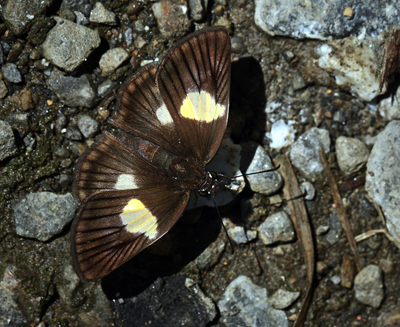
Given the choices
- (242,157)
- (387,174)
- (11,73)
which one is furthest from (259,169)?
(11,73)

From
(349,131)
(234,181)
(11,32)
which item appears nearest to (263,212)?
(234,181)

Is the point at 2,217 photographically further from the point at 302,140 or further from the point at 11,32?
the point at 302,140

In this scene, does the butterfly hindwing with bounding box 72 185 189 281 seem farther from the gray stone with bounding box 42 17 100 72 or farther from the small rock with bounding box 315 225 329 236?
the small rock with bounding box 315 225 329 236

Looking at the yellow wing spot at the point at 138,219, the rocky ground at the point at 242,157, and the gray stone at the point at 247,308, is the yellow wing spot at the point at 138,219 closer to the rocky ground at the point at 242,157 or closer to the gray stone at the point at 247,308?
the rocky ground at the point at 242,157

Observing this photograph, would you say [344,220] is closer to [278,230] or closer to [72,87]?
[278,230]

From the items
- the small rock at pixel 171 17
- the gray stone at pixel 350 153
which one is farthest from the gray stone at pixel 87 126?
the gray stone at pixel 350 153
